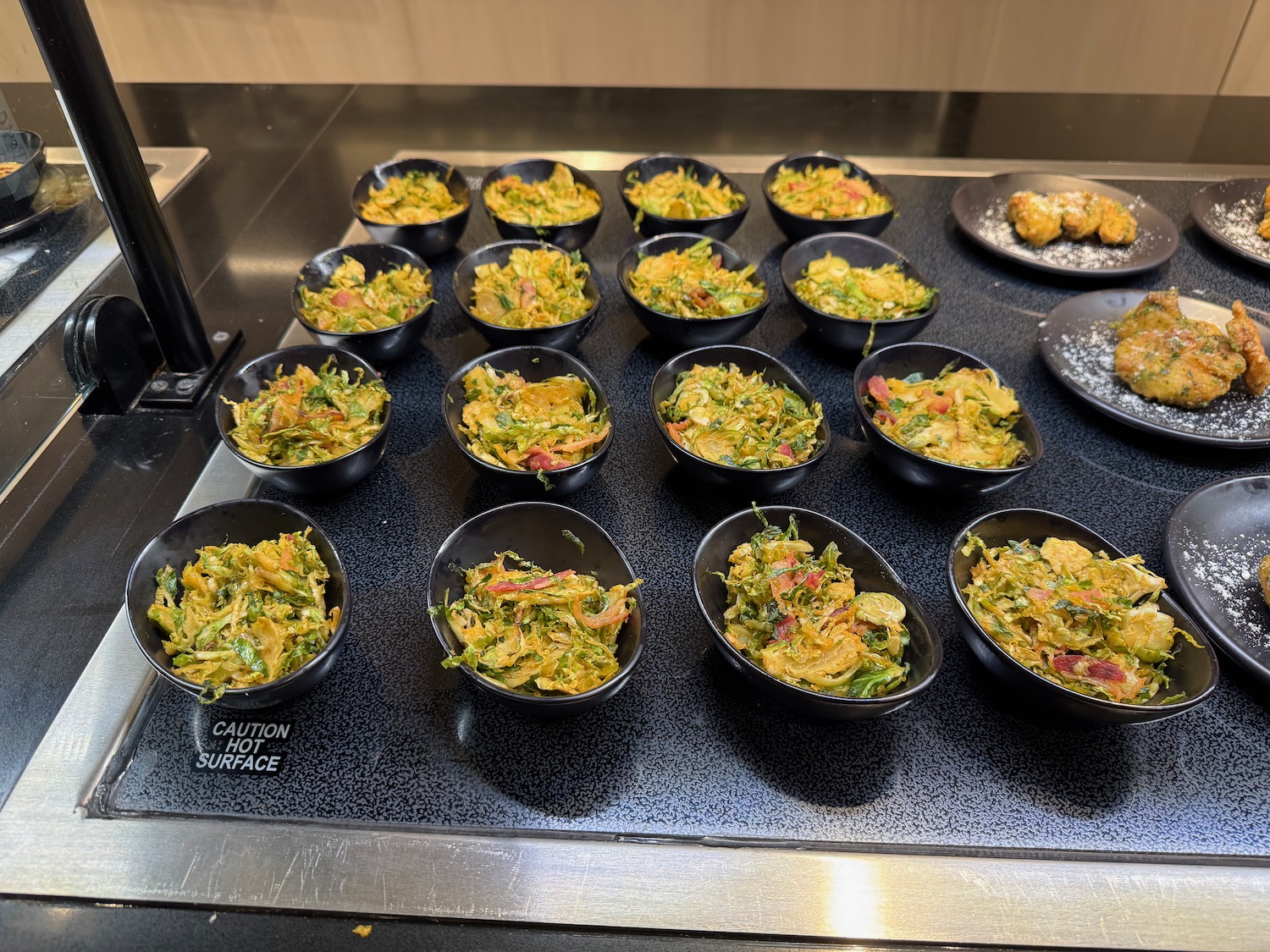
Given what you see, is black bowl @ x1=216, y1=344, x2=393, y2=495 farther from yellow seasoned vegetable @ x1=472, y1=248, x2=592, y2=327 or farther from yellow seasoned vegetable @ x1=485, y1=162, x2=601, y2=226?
yellow seasoned vegetable @ x1=485, y1=162, x2=601, y2=226

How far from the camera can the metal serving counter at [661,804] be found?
1.08 m

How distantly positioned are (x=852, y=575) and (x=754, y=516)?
0.61ft

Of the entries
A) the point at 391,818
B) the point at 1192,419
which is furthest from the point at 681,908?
the point at 1192,419

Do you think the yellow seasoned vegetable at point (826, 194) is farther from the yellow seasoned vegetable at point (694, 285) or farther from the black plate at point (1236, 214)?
the black plate at point (1236, 214)

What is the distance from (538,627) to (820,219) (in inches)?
57.6

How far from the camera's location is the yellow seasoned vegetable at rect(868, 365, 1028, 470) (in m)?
1.57

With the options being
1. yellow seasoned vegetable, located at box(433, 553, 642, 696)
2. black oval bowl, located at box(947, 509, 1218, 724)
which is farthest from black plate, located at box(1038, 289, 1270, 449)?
yellow seasoned vegetable, located at box(433, 553, 642, 696)

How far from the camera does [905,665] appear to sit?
1.19 metres

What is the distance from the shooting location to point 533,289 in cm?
190

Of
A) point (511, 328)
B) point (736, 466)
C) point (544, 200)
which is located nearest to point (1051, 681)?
point (736, 466)

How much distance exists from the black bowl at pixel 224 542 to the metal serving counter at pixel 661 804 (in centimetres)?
12

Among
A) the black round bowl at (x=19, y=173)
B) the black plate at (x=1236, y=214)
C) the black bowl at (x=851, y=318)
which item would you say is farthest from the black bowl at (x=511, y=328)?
the black plate at (x=1236, y=214)

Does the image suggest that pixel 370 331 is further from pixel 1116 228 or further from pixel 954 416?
pixel 1116 228

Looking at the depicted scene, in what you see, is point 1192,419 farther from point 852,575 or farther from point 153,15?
point 153,15
